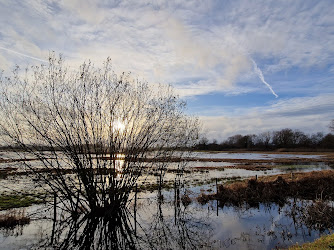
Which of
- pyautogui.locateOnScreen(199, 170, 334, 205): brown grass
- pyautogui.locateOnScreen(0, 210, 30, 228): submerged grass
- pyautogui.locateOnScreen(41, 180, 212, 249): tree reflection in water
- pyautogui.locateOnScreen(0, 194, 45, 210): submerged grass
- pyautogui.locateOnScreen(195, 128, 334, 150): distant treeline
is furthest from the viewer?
pyautogui.locateOnScreen(195, 128, 334, 150): distant treeline

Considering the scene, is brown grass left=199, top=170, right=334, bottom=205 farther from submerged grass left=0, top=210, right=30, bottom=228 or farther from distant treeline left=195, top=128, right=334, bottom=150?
distant treeline left=195, top=128, right=334, bottom=150

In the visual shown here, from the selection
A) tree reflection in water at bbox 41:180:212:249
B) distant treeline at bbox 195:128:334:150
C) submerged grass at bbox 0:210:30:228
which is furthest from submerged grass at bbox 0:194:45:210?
distant treeline at bbox 195:128:334:150

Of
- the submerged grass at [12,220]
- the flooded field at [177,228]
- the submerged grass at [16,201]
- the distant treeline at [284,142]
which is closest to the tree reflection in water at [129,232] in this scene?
the flooded field at [177,228]

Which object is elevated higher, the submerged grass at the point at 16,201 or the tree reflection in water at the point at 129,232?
the submerged grass at the point at 16,201

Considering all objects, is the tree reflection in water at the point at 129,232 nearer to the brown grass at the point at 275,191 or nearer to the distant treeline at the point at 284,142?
the brown grass at the point at 275,191

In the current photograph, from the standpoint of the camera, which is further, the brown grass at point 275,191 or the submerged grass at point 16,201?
the brown grass at point 275,191

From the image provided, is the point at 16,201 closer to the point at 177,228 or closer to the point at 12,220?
the point at 12,220

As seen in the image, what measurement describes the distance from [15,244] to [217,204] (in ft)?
43.1

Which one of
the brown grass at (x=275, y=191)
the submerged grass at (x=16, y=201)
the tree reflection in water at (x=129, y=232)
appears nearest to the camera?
the tree reflection in water at (x=129, y=232)

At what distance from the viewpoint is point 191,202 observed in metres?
19.2

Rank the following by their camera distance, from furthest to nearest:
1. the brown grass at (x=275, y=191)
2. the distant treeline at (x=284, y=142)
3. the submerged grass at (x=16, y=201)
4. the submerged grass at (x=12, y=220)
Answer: the distant treeline at (x=284, y=142) → the brown grass at (x=275, y=191) → the submerged grass at (x=16, y=201) → the submerged grass at (x=12, y=220)

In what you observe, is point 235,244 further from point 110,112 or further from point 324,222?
point 110,112

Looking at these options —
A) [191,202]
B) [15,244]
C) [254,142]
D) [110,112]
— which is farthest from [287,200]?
[254,142]

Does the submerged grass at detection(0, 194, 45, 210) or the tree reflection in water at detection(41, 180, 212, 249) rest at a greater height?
the submerged grass at detection(0, 194, 45, 210)
